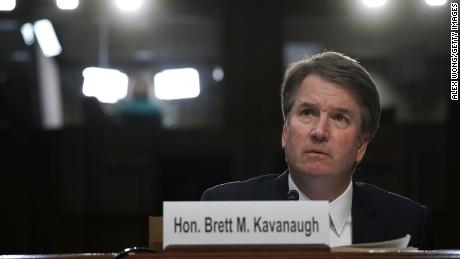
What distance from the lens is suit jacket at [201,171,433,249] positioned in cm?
153

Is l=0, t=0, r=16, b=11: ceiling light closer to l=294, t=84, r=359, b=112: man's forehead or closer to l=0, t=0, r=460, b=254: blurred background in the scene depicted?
l=0, t=0, r=460, b=254: blurred background

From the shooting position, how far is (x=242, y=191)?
1.67 meters

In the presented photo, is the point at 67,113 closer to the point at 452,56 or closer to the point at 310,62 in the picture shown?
the point at 452,56

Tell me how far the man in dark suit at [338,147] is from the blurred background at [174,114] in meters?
3.09

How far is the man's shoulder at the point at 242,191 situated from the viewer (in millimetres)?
1665

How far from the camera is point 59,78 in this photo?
483 cm

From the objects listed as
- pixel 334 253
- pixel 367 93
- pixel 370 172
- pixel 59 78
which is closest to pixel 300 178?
pixel 367 93

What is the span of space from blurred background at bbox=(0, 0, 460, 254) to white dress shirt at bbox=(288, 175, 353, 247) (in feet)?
10.3

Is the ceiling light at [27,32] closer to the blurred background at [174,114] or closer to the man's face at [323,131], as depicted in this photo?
the blurred background at [174,114]

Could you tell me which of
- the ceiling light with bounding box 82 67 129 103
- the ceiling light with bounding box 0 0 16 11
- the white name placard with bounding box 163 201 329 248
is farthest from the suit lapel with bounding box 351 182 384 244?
the ceiling light with bounding box 0 0 16 11

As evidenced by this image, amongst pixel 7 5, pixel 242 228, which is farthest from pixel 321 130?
pixel 7 5

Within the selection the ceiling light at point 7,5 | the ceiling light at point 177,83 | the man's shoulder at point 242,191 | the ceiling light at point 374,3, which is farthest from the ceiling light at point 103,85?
the man's shoulder at point 242,191

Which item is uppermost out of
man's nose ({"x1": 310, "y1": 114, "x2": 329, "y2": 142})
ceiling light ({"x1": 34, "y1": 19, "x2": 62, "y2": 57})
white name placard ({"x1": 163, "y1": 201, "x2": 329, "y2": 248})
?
ceiling light ({"x1": 34, "y1": 19, "x2": 62, "y2": 57})

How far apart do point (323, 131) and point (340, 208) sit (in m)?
0.19
